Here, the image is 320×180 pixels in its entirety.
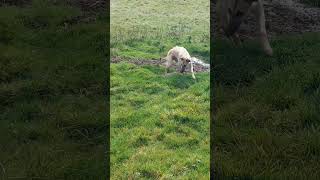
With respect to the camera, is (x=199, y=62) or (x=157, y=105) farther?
(x=199, y=62)

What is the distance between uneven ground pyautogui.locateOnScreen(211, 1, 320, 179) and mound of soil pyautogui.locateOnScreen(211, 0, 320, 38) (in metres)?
0.49

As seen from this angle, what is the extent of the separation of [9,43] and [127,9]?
4.93 meters

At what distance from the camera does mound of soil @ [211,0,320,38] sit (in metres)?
13.9

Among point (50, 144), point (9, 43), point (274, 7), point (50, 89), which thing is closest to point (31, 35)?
point (9, 43)

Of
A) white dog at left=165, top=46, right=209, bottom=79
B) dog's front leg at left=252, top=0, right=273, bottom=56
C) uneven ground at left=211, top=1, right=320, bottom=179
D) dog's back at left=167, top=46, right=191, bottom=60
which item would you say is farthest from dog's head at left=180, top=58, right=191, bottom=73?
dog's front leg at left=252, top=0, right=273, bottom=56

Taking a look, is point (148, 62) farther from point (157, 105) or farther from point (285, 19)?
point (285, 19)

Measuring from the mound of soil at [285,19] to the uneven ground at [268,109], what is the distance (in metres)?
0.49

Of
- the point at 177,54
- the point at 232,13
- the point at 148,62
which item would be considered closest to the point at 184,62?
the point at 177,54

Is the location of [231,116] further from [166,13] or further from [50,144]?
[166,13]

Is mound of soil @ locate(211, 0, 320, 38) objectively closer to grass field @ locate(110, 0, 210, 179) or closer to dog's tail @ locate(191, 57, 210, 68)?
grass field @ locate(110, 0, 210, 179)

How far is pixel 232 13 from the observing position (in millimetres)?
10469

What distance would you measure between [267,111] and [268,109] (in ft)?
0.31

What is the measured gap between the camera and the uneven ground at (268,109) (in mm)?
6434

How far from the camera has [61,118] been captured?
8.23m
